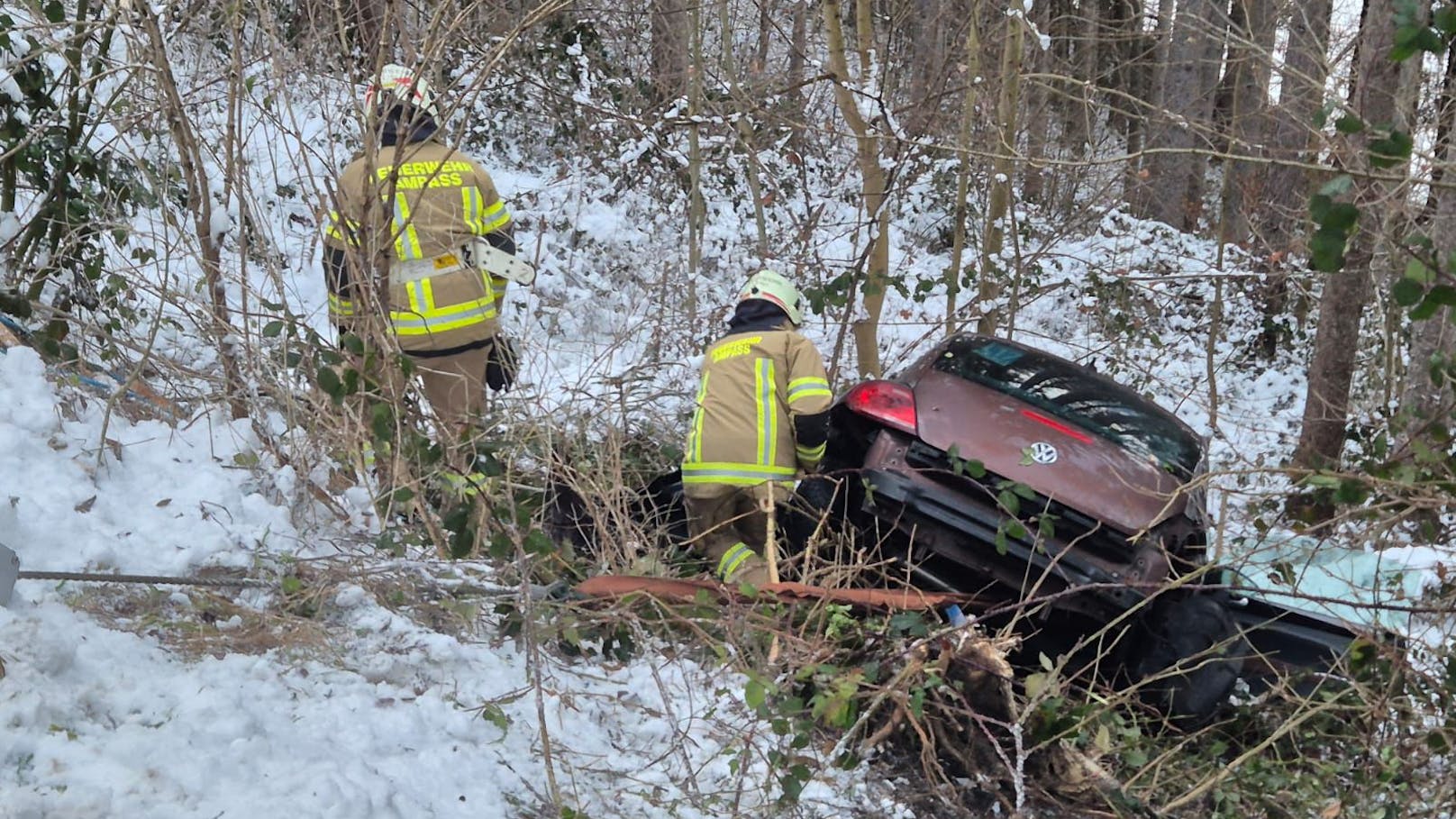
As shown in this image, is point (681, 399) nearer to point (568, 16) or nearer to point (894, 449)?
point (894, 449)

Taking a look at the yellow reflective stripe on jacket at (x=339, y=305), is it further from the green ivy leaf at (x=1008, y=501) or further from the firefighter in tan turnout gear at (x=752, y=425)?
the green ivy leaf at (x=1008, y=501)

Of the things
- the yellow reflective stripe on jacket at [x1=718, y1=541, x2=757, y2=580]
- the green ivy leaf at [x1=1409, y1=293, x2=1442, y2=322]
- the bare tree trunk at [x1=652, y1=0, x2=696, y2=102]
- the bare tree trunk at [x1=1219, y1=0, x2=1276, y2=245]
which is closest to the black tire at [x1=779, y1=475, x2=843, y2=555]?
the yellow reflective stripe on jacket at [x1=718, y1=541, x2=757, y2=580]

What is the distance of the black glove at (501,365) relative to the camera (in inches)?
173

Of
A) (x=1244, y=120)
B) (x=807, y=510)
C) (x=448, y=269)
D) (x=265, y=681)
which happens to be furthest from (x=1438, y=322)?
(x=265, y=681)

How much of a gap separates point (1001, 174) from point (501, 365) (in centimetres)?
378

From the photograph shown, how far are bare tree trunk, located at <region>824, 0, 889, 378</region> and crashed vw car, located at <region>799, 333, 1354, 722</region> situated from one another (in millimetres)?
1991

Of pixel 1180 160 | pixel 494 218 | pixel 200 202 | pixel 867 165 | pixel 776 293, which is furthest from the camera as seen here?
pixel 1180 160

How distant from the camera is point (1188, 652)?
3.98m

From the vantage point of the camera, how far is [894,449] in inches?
164

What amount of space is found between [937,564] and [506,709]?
188cm

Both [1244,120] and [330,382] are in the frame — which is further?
[1244,120]

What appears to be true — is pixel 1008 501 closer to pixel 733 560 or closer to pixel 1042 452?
pixel 1042 452

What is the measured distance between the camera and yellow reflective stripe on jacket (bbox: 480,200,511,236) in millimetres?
4957

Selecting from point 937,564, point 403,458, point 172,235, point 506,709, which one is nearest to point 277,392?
point 403,458
